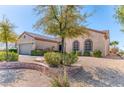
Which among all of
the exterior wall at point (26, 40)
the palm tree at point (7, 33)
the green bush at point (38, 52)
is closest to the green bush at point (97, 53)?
the green bush at point (38, 52)

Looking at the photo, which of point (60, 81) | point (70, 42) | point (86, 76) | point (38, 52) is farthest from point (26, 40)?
point (86, 76)

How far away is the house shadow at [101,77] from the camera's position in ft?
10.7

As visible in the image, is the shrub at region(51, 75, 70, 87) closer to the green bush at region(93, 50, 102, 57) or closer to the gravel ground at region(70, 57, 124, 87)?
the gravel ground at region(70, 57, 124, 87)

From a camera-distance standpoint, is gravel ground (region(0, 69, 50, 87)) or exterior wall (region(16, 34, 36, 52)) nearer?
gravel ground (region(0, 69, 50, 87))

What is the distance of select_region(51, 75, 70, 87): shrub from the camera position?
319 centimetres

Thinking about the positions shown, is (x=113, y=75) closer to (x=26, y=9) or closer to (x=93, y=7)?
(x=93, y=7)

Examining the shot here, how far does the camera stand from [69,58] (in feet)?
10.8

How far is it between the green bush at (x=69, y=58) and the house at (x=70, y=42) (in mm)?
83

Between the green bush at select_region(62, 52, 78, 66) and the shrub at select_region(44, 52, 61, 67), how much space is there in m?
0.08

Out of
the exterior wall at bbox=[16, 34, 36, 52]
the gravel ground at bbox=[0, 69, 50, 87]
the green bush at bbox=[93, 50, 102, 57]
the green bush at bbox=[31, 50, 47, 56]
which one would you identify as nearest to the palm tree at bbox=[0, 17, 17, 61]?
the exterior wall at bbox=[16, 34, 36, 52]

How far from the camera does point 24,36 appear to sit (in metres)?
3.34
